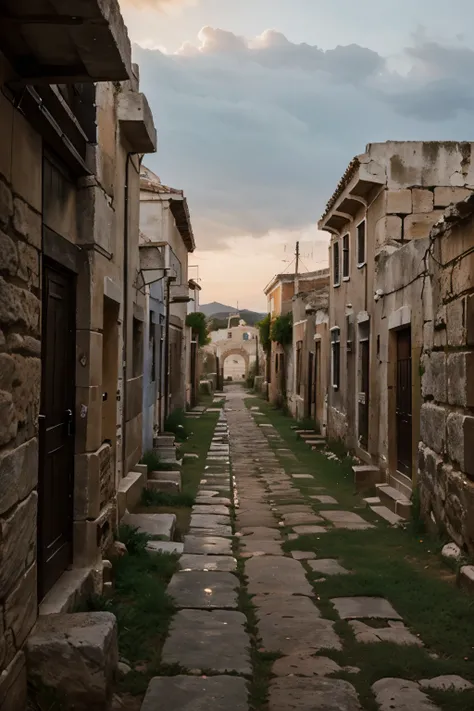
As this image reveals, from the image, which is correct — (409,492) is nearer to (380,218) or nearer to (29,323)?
(380,218)

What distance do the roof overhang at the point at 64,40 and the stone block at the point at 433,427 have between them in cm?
431

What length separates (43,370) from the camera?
429 cm

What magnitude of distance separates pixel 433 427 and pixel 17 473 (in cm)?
457

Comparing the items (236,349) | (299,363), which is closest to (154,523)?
(299,363)

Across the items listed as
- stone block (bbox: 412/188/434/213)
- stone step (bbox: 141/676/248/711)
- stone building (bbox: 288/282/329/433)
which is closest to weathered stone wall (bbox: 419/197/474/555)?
stone step (bbox: 141/676/248/711)

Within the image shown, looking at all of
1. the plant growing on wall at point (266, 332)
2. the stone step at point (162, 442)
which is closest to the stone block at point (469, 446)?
Answer: the stone step at point (162, 442)

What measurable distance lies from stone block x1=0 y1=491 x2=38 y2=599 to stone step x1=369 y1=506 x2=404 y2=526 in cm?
514

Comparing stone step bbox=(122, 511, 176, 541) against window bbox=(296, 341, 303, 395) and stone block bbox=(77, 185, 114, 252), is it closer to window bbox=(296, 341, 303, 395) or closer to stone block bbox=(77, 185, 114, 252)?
stone block bbox=(77, 185, 114, 252)

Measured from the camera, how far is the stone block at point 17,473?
3033 mm

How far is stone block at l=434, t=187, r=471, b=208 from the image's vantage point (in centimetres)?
1132

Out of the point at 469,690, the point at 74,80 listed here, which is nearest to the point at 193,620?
the point at 469,690

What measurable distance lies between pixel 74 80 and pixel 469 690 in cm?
353

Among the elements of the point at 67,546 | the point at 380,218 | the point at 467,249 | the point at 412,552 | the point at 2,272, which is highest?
the point at 380,218

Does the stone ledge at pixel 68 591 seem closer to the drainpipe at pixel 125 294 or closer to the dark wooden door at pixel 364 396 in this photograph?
the drainpipe at pixel 125 294
